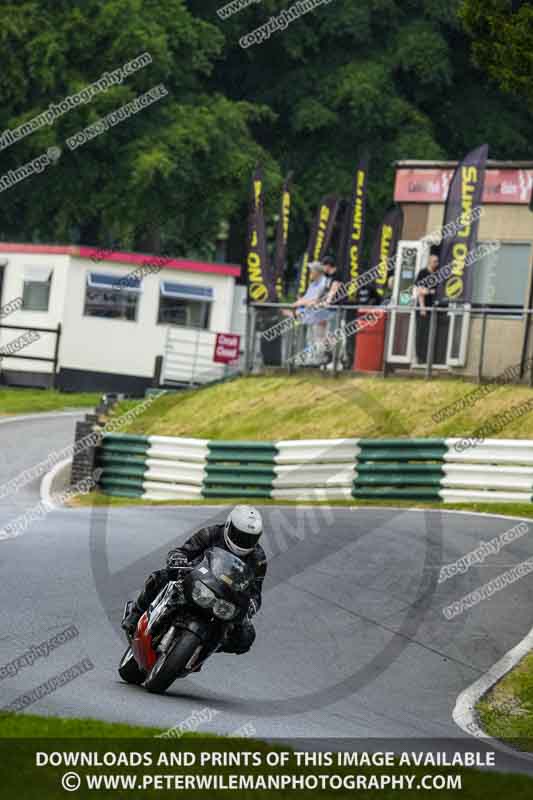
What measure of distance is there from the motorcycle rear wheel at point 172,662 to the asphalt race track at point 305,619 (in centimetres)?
12

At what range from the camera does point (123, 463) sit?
82.6 feet

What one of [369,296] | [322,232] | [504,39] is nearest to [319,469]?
[369,296]

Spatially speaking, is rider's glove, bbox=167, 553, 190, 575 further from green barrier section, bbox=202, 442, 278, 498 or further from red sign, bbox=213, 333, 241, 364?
red sign, bbox=213, 333, 241, 364

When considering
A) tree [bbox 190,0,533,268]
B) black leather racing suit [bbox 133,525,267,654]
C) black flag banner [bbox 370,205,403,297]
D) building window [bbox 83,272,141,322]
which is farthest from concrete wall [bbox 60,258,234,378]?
black leather racing suit [bbox 133,525,267,654]

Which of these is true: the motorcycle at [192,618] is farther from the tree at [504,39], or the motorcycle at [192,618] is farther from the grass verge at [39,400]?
the grass verge at [39,400]

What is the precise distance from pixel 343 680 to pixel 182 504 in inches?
444

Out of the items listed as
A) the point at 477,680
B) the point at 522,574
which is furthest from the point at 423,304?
the point at 477,680

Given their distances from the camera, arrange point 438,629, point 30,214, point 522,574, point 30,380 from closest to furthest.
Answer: point 438,629, point 522,574, point 30,380, point 30,214

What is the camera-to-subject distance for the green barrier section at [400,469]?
70.9ft

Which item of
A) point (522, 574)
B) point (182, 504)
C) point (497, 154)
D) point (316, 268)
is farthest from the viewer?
point (497, 154)

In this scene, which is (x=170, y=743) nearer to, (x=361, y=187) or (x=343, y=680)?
(x=343, y=680)

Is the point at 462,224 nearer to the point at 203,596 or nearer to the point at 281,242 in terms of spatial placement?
the point at 281,242

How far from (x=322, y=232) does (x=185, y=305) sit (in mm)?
8033

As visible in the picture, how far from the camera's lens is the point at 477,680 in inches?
506
